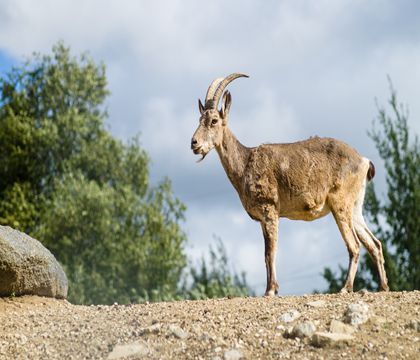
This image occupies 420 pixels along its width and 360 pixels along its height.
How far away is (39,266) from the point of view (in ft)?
47.4

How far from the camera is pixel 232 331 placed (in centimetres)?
1028

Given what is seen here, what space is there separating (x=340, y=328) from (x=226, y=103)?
5.06m

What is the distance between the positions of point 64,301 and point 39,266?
1.21 meters

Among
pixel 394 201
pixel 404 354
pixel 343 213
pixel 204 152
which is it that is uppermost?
pixel 394 201

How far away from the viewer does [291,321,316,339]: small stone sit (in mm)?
9914

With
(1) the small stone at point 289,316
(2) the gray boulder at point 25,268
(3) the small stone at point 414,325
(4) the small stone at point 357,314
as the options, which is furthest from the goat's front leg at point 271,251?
(2) the gray boulder at point 25,268

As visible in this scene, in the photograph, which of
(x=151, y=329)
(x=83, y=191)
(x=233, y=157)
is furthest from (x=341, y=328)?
(x=83, y=191)

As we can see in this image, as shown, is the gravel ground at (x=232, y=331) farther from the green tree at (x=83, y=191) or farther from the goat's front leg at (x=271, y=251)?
the green tree at (x=83, y=191)

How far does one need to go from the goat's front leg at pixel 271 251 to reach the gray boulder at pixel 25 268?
4.72 m

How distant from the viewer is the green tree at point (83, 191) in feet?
101

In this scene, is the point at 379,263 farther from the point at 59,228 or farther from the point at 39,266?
the point at 59,228

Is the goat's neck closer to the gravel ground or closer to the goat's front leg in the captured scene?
the goat's front leg

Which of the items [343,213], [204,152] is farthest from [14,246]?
[343,213]

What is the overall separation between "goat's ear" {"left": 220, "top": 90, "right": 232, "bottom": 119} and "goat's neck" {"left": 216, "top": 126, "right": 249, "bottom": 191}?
0.28 m
